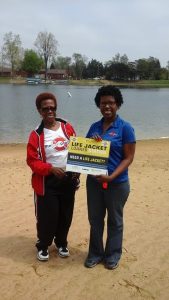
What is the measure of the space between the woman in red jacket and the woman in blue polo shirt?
0.89ft

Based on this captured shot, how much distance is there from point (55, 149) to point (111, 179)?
0.69m

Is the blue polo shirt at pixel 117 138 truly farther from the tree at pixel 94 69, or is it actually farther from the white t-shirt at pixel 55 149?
the tree at pixel 94 69

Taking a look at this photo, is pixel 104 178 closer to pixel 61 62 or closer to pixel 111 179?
pixel 111 179

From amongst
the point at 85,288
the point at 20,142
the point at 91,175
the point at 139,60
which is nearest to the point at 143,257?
the point at 85,288

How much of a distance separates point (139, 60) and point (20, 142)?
108437 millimetres

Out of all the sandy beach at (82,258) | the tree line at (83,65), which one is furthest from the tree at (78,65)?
the sandy beach at (82,258)

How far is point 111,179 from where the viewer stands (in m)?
4.06

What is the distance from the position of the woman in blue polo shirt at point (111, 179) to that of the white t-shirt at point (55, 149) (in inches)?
11.3

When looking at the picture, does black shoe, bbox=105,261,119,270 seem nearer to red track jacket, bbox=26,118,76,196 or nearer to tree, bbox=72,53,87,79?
red track jacket, bbox=26,118,76,196

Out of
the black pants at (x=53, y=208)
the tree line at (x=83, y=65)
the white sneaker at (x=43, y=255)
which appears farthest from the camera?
the tree line at (x=83, y=65)

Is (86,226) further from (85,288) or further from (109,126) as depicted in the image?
(109,126)

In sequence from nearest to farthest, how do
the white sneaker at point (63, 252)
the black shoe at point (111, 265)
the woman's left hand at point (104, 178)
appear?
1. the woman's left hand at point (104, 178)
2. the black shoe at point (111, 265)
3. the white sneaker at point (63, 252)

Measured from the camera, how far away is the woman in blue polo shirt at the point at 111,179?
4.09 m

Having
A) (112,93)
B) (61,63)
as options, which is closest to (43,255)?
(112,93)
